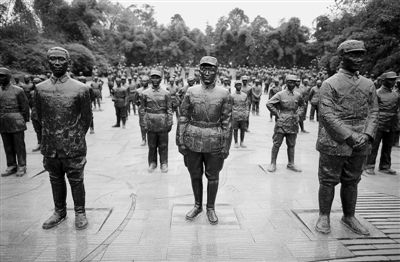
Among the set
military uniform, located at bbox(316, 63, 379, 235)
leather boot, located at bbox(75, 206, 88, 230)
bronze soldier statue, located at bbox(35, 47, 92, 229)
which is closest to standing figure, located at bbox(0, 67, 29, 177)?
bronze soldier statue, located at bbox(35, 47, 92, 229)

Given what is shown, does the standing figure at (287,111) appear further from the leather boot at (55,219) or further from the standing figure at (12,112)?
the standing figure at (12,112)

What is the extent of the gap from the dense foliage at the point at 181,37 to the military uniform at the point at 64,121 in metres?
15.6

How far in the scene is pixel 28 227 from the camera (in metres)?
4.38

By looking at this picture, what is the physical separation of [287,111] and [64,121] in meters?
4.32

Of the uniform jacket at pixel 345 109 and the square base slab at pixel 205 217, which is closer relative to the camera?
the uniform jacket at pixel 345 109

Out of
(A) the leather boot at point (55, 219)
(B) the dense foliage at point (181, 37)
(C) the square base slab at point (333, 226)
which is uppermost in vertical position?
(B) the dense foliage at point (181, 37)

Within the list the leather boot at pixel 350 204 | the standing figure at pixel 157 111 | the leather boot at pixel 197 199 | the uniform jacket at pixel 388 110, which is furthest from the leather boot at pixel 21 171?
the uniform jacket at pixel 388 110

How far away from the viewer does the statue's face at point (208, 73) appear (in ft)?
14.2

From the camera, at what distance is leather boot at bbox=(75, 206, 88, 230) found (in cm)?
432

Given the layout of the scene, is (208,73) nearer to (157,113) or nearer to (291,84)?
(157,113)

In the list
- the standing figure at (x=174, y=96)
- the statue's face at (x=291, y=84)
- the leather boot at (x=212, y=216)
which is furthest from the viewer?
the standing figure at (x=174, y=96)

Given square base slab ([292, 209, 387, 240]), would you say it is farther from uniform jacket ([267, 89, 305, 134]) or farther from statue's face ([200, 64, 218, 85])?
uniform jacket ([267, 89, 305, 134])

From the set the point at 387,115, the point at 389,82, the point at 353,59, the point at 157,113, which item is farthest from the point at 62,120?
the point at 387,115

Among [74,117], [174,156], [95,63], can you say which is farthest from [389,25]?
[95,63]
